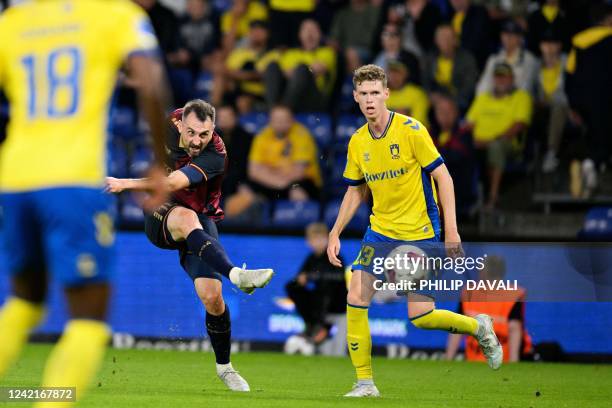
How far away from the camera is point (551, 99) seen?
1582 centimetres

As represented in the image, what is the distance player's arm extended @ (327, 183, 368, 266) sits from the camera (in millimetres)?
9475

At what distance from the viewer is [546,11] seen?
1647 centimetres

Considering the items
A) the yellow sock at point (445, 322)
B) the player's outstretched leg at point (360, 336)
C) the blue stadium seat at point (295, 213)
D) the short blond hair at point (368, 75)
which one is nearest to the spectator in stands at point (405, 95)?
the blue stadium seat at point (295, 213)

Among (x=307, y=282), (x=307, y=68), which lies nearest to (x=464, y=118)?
(x=307, y=68)

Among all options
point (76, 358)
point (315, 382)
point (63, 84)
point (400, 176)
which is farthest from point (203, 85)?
point (76, 358)

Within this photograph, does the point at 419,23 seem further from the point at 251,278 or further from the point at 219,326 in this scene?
the point at 251,278

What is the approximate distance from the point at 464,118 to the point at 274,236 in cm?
302

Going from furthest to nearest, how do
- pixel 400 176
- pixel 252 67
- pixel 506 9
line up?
1. pixel 506 9
2. pixel 252 67
3. pixel 400 176

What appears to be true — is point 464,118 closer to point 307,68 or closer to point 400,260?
point 307,68

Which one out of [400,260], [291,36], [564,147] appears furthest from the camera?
[291,36]

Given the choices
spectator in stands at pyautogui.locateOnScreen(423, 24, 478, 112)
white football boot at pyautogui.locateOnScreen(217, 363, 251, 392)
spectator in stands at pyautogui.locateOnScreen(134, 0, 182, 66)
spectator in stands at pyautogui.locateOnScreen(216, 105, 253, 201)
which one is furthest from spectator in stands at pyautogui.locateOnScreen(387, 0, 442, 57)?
white football boot at pyautogui.locateOnScreen(217, 363, 251, 392)

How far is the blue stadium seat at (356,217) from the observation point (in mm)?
14805

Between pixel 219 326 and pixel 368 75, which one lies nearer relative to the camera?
pixel 368 75

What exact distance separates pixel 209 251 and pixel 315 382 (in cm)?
219
